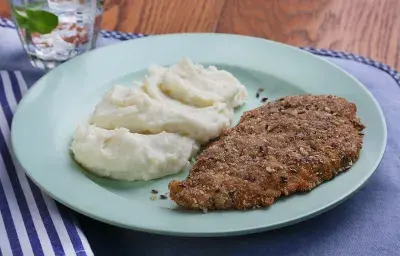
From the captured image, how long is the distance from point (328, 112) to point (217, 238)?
0.67 meters

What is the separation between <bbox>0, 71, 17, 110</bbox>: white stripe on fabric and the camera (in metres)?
2.68

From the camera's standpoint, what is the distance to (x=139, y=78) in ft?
9.39

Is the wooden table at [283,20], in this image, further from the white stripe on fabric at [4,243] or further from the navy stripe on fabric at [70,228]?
the white stripe on fabric at [4,243]

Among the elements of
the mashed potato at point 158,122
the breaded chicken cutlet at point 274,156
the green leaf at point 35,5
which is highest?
the breaded chicken cutlet at point 274,156

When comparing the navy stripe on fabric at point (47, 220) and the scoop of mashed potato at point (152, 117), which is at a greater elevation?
the scoop of mashed potato at point (152, 117)

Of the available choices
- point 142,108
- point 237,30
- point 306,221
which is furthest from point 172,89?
point 237,30

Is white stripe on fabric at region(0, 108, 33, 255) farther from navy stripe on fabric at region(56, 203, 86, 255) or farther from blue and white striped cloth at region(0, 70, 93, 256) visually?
navy stripe on fabric at region(56, 203, 86, 255)

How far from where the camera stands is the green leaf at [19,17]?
2.88m

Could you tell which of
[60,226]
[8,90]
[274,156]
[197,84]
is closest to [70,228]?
[60,226]

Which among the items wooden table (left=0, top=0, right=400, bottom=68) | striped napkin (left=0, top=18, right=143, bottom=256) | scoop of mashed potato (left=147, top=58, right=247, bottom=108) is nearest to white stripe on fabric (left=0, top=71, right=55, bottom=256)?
striped napkin (left=0, top=18, right=143, bottom=256)

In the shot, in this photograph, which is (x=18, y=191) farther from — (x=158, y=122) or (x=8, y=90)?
(x=8, y=90)

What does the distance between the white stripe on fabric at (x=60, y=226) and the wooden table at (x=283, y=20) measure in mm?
1508

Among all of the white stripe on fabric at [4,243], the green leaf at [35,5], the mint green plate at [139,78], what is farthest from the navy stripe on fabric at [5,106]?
the white stripe on fabric at [4,243]

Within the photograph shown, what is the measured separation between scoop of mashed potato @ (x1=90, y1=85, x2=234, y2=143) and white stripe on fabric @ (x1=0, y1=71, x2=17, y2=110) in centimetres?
48
